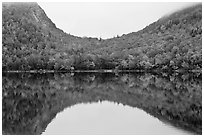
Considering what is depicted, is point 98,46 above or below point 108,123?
above

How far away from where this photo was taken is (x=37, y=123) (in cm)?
2178

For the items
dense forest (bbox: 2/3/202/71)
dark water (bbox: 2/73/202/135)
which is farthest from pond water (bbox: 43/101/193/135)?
dense forest (bbox: 2/3/202/71)

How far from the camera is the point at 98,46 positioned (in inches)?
4951

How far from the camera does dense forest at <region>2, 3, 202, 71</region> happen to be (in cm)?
9706

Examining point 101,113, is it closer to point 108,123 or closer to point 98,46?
point 108,123

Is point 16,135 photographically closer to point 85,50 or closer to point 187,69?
point 187,69

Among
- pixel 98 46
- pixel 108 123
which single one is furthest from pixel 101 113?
pixel 98 46

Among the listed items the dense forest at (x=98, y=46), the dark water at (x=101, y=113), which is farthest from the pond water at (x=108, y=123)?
the dense forest at (x=98, y=46)

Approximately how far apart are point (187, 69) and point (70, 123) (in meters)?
69.1

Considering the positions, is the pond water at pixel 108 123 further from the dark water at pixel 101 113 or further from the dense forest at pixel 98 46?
the dense forest at pixel 98 46

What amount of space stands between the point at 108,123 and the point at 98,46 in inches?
4067

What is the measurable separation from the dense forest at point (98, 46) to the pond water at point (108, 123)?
210 feet

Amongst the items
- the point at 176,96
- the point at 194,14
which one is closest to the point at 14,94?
the point at 176,96

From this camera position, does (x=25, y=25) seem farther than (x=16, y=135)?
Yes
